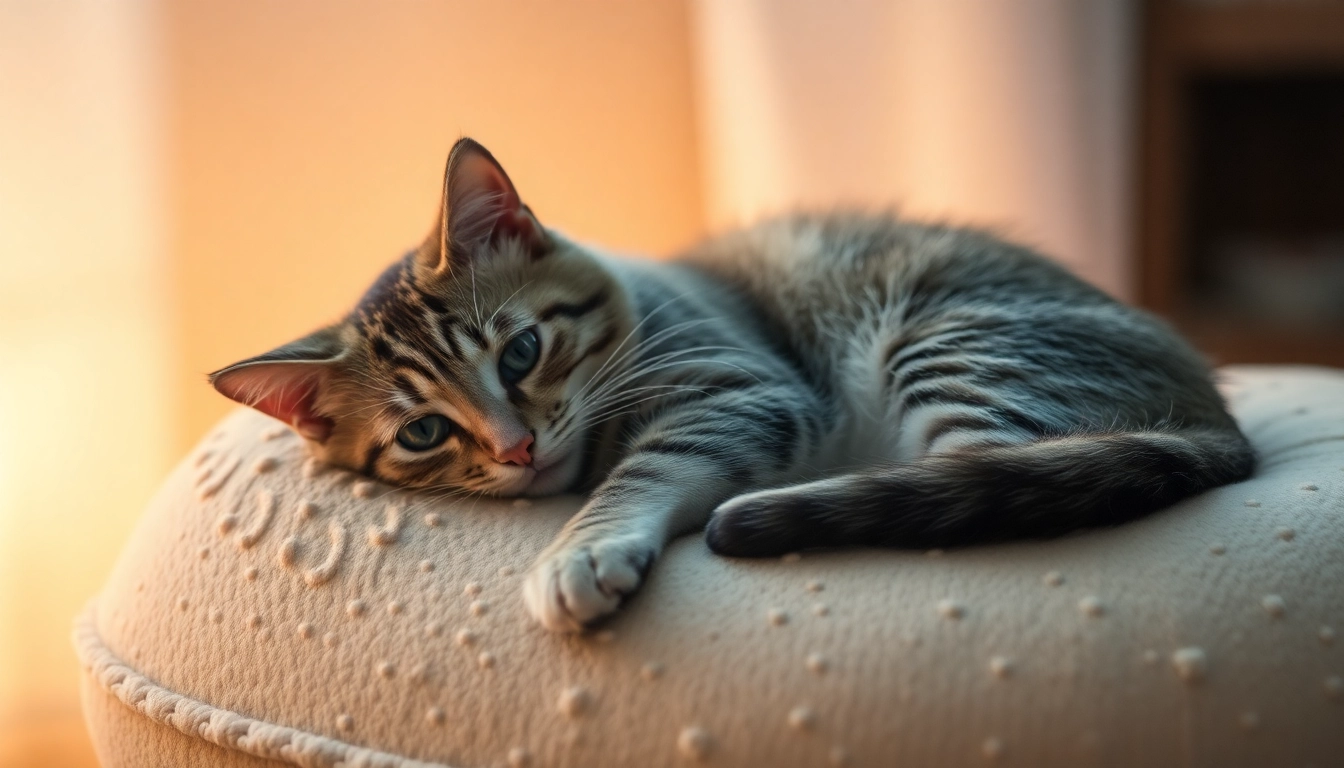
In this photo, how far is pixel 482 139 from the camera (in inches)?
104

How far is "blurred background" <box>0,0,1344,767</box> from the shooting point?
2.11m

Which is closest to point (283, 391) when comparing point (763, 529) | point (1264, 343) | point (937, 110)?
point (763, 529)

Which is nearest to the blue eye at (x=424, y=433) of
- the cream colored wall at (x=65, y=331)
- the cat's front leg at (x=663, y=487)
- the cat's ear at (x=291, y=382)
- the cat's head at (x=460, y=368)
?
the cat's head at (x=460, y=368)

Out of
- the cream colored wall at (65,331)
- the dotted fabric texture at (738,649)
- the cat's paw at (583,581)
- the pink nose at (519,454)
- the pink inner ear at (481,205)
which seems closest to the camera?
the dotted fabric texture at (738,649)

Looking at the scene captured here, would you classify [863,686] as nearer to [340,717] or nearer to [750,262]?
[340,717]

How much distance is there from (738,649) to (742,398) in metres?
0.47

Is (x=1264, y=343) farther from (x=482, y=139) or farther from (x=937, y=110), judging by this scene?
(x=482, y=139)

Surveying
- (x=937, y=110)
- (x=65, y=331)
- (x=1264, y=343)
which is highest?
(x=937, y=110)

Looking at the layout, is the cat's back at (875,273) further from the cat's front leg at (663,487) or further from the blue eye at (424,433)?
the blue eye at (424,433)

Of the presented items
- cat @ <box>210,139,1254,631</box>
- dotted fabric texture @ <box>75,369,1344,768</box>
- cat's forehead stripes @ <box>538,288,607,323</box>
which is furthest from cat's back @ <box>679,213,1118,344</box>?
dotted fabric texture @ <box>75,369,1344,768</box>

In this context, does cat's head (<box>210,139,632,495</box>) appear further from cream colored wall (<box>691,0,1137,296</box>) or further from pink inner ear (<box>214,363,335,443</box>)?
cream colored wall (<box>691,0,1137,296</box>)

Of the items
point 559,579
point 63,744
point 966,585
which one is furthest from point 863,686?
point 63,744

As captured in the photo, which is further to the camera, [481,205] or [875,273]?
[875,273]

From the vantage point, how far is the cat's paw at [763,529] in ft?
3.18
